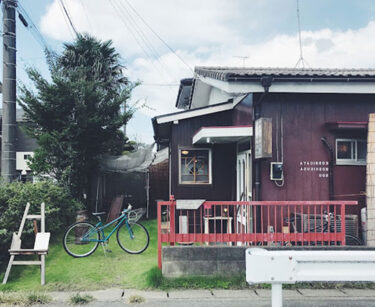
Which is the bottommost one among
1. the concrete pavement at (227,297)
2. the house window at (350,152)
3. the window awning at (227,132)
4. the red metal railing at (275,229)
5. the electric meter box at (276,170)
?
the concrete pavement at (227,297)

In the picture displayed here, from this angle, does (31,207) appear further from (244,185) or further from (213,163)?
(244,185)

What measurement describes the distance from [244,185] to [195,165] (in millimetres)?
1534

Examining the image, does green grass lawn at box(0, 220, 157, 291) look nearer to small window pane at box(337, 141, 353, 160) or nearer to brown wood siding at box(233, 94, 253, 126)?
brown wood siding at box(233, 94, 253, 126)

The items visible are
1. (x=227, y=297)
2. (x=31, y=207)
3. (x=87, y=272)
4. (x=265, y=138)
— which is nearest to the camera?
(x=227, y=297)

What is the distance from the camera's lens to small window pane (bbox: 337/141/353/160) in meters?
7.40

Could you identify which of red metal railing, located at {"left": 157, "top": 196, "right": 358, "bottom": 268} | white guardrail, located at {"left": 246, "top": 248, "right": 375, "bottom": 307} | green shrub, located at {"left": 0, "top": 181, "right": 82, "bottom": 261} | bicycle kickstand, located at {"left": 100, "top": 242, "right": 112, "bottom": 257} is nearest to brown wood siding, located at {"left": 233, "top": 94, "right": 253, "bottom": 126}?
red metal railing, located at {"left": 157, "top": 196, "right": 358, "bottom": 268}

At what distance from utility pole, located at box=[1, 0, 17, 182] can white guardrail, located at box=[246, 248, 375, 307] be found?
6.74 metres

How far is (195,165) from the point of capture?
368 inches

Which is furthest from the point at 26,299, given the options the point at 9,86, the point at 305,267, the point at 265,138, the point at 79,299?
the point at 9,86

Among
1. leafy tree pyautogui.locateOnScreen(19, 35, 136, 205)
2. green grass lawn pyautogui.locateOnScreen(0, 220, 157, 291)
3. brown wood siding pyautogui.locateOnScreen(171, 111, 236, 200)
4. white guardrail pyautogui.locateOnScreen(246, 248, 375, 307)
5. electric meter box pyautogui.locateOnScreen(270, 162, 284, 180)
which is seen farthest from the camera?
leafy tree pyautogui.locateOnScreen(19, 35, 136, 205)

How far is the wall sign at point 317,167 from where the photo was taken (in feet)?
24.0

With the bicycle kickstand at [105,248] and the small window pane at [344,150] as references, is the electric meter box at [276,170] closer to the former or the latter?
the small window pane at [344,150]

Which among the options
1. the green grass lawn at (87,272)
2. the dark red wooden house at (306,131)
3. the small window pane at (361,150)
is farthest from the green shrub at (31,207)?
the small window pane at (361,150)

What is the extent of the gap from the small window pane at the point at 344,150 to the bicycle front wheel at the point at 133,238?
417 centimetres
